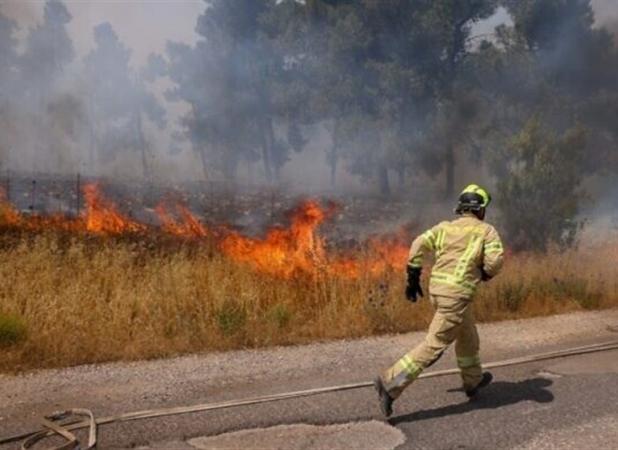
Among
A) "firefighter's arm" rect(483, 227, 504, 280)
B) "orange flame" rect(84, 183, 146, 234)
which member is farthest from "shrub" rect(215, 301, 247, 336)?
"orange flame" rect(84, 183, 146, 234)

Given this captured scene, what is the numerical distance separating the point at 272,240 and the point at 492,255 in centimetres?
736

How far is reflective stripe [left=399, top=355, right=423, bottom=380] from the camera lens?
5.10 m

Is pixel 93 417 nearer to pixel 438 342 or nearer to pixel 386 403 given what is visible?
pixel 386 403

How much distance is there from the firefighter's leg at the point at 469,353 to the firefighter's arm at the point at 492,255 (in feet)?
1.25

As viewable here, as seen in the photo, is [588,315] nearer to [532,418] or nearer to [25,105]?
[532,418]

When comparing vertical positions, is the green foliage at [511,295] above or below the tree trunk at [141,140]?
below

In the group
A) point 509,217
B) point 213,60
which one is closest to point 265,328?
point 509,217

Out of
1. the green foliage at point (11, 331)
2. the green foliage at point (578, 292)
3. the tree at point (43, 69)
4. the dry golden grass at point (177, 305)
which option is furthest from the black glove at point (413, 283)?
the tree at point (43, 69)

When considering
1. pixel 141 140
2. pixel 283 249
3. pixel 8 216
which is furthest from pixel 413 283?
pixel 141 140

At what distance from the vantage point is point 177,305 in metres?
7.89

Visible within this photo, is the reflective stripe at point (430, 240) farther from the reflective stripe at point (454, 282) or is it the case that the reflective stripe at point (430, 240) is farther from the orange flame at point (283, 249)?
the orange flame at point (283, 249)

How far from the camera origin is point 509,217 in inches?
564

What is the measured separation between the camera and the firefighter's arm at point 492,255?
5219 mm

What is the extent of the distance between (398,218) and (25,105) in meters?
14.9
